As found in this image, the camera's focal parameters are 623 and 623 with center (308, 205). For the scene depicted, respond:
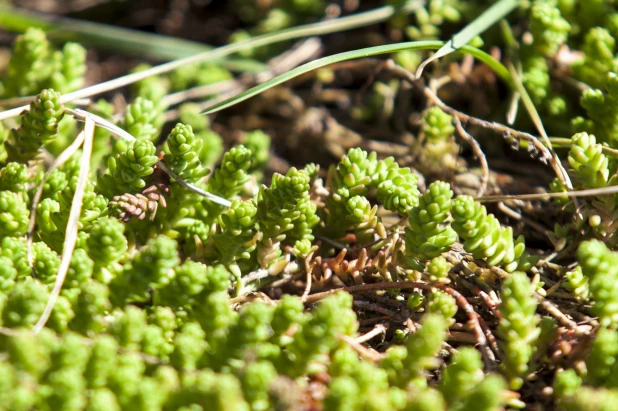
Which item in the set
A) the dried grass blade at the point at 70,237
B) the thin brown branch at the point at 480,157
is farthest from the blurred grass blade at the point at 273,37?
the thin brown branch at the point at 480,157

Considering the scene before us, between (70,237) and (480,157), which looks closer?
(70,237)

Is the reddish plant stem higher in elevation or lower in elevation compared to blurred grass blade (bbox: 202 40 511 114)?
lower

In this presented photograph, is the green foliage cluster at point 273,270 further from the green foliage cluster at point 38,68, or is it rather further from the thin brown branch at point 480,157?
the thin brown branch at point 480,157

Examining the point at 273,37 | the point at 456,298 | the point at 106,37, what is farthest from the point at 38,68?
the point at 456,298

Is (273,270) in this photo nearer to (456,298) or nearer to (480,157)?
(456,298)

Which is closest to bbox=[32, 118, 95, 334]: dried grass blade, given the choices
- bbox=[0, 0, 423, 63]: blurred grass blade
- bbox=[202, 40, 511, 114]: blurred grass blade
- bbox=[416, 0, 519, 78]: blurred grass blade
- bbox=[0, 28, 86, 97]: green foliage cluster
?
bbox=[202, 40, 511, 114]: blurred grass blade

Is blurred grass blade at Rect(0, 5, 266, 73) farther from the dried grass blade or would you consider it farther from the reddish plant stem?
the reddish plant stem

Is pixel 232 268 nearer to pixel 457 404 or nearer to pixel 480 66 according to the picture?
pixel 457 404

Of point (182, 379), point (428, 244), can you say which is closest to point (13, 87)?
point (182, 379)
